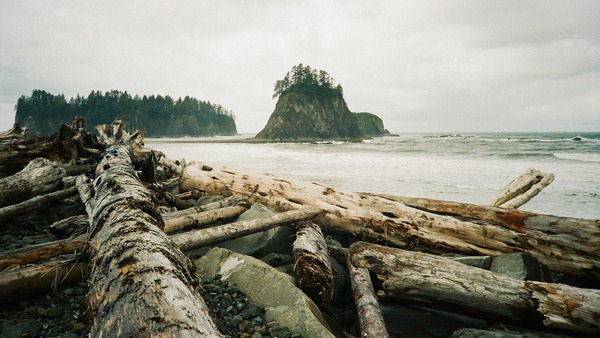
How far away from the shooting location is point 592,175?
11.4 meters

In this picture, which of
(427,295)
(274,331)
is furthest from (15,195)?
(427,295)

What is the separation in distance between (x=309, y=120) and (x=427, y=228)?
76.8m

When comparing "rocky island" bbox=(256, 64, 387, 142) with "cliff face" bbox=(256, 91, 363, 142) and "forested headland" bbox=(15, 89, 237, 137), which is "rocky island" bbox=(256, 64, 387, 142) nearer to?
"cliff face" bbox=(256, 91, 363, 142)

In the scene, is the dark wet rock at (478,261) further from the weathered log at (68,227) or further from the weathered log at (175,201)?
the weathered log at (175,201)

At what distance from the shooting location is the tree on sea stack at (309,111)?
74.1 meters

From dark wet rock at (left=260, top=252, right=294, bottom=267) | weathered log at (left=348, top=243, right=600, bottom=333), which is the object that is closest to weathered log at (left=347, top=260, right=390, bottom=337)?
weathered log at (left=348, top=243, right=600, bottom=333)

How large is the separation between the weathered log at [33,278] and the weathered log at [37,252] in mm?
139

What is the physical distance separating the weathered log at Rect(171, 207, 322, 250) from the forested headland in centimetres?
10290

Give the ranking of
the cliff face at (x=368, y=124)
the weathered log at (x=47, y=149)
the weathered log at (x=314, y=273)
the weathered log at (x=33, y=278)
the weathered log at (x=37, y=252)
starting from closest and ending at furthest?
the weathered log at (x=33, y=278) < the weathered log at (x=37, y=252) < the weathered log at (x=314, y=273) < the weathered log at (x=47, y=149) < the cliff face at (x=368, y=124)

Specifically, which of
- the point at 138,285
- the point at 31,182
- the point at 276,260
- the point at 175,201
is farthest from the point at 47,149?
the point at 138,285

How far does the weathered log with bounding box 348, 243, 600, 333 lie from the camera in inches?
76.4

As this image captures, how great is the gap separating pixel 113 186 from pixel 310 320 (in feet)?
7.81

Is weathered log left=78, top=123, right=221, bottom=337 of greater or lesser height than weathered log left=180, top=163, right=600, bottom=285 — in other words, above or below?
above

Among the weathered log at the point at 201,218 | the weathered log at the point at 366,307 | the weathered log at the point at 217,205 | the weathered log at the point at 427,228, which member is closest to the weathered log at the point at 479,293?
the weathered log at the point at 366,307
